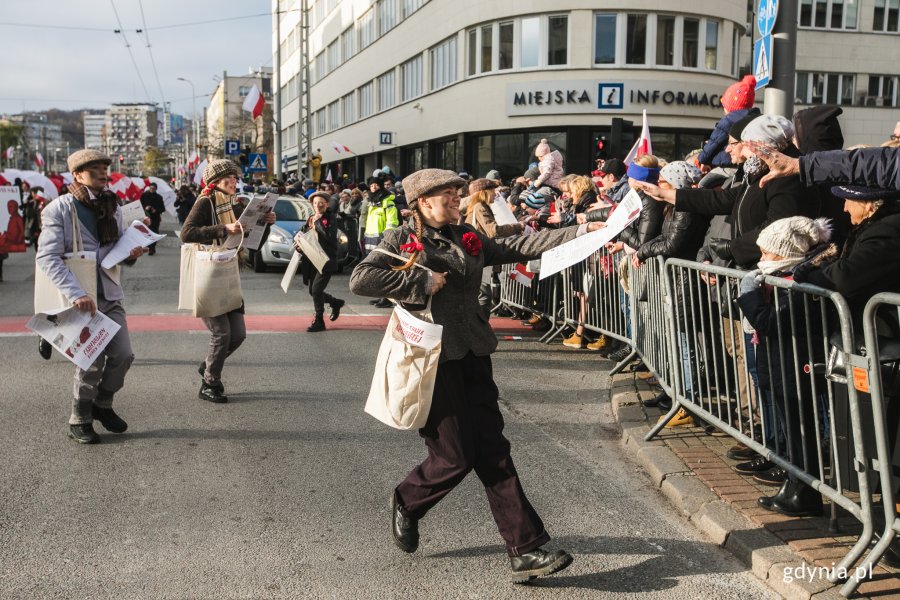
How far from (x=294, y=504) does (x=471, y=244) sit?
5.85 feet

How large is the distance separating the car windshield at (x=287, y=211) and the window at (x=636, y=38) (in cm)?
1392

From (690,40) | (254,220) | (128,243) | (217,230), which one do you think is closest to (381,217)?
(254,220)

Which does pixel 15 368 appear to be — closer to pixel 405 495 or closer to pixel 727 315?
pixel 405 495

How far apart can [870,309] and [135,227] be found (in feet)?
16.0

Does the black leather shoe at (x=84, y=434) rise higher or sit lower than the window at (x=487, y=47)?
lower

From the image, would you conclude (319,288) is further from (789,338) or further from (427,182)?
(789,338)

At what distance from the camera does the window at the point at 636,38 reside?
27609mm

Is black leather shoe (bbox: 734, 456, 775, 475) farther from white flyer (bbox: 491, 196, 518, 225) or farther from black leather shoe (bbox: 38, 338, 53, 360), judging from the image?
black leather shoe (bbox: 38, 338, 53, 360)

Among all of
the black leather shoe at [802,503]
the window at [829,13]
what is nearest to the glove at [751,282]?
the black leather shoe at [802,503]

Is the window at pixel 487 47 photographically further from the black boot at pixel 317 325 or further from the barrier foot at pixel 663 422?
the barrier foot at pixel 663 422

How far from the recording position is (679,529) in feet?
14.6

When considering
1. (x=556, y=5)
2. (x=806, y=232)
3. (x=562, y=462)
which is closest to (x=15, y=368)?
(x=562, y=462)

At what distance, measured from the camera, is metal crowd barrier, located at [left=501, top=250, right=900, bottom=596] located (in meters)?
3.61

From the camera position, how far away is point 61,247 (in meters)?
5.80
